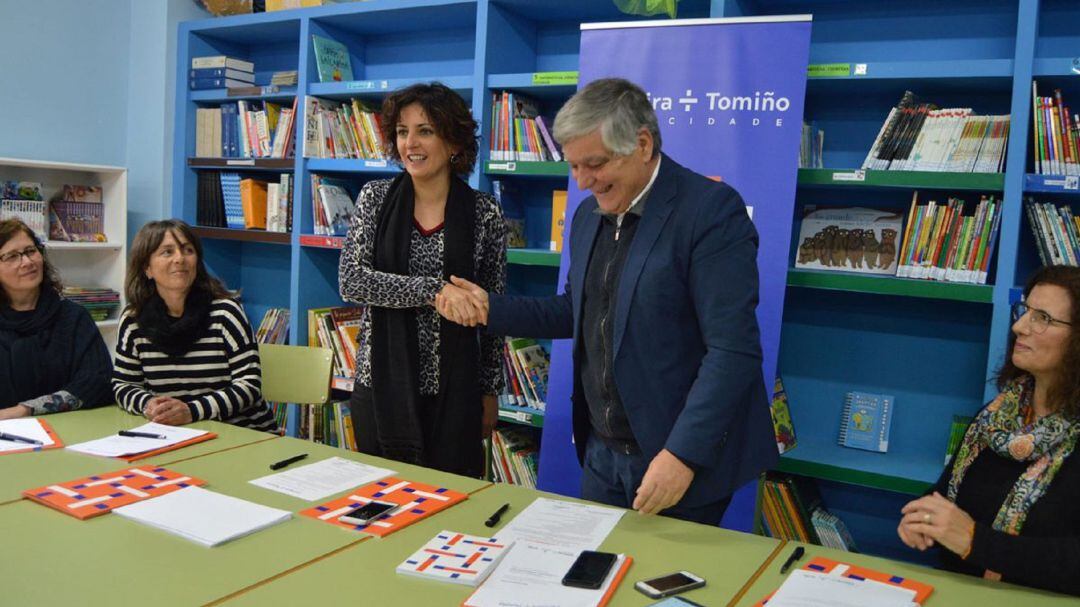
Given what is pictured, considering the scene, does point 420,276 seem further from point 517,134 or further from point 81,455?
point 517,134

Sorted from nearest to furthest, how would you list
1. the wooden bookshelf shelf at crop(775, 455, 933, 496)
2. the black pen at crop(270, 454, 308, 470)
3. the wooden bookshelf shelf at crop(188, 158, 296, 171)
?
the black pen at crop(270, 454, 308, 470)
the wooden bookshelf shelf at crop(775, 455, 933, 496)
the wooden bookshelf shelf at crop(188, 158, 296, 171)

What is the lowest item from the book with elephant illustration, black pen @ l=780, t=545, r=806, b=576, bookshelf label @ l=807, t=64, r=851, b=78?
black pen @ l=780, t=545, r=806, b=576

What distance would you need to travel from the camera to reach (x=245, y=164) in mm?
4430

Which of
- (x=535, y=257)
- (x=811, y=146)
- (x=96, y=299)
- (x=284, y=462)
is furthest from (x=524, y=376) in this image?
(x=96, y=299)

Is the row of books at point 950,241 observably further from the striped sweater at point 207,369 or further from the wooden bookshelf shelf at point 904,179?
→ the striped sweater at point 207,369

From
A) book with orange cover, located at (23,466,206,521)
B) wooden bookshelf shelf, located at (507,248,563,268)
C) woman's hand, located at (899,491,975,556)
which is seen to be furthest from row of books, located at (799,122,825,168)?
book with orange cover, located at (23,466,206,521)

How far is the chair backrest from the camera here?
314 centimetres

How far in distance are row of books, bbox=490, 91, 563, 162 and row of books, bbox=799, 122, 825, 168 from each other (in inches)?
39.6

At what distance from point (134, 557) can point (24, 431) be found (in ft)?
3.33

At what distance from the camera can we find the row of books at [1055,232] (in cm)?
269

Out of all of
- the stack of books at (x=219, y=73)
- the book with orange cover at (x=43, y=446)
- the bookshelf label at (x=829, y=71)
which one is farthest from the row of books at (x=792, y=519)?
the stack of books at (x=219, y=73)

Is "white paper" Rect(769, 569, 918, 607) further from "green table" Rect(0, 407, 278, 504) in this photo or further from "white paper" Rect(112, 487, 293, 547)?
"green table" Rect(0, 407, 278, 504)

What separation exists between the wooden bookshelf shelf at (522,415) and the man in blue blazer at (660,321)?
1.52 metres

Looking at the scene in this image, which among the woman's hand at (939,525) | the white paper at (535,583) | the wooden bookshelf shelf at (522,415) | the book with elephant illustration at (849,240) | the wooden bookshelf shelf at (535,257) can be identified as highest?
the book with elephant illustration at (849,240)
